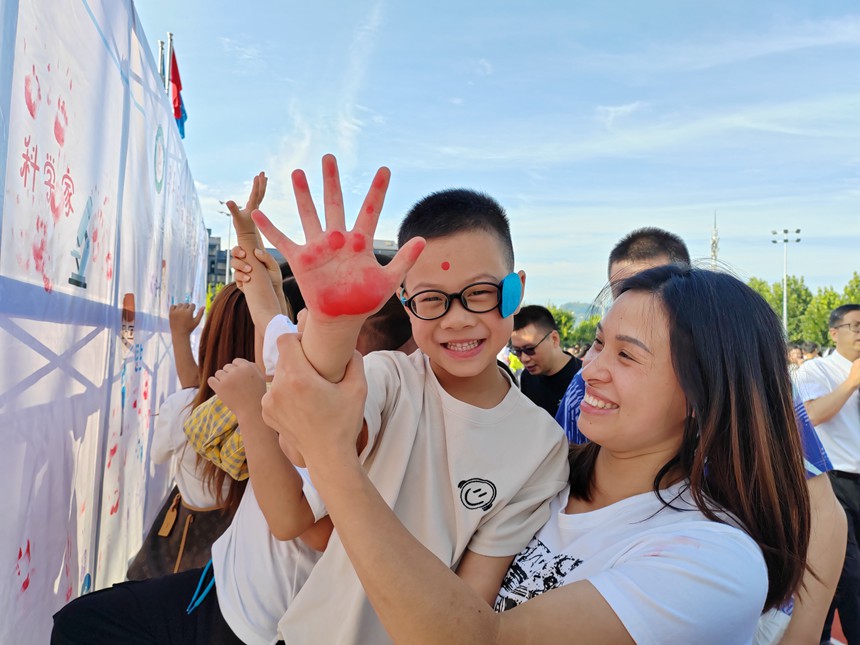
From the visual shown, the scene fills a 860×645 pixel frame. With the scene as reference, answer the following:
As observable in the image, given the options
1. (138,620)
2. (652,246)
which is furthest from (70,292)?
(652,246)

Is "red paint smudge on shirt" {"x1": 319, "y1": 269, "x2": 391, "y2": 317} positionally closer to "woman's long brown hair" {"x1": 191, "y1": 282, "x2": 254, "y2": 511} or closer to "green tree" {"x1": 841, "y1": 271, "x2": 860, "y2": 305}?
"woman's long brown hair" {"x1": 191, "y1": 282, "x2": 254, "y2": 511}

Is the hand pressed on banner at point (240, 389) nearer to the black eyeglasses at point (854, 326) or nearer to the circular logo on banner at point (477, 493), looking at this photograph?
the circular logo on banner at point (477, 493)

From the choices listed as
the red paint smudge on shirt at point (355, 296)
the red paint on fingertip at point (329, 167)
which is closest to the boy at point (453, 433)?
the red paint smudge on shirt at point (355, 296)

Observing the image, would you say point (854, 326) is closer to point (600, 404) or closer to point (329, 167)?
point (600, 404)

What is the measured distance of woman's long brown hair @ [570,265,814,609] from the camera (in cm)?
129

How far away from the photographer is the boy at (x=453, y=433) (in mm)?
1404

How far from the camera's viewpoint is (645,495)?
1.38 m

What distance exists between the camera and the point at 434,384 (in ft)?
5.23

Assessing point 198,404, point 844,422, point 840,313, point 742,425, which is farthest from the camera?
point 840,313

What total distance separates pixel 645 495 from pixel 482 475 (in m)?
0.35

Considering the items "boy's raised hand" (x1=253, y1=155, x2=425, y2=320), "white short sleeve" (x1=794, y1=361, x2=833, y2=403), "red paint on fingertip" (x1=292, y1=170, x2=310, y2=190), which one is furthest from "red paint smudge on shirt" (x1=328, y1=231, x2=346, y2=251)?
"white short sleeve" (x1=794, y1=361, x2=833, y2=403)

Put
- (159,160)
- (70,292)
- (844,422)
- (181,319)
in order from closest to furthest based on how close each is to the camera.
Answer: (70,292) < (181,319) < (159,160) < (844,422)

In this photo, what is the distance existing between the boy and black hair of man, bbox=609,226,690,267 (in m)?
1.36

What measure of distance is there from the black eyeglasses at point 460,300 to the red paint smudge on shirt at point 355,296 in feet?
2.19
